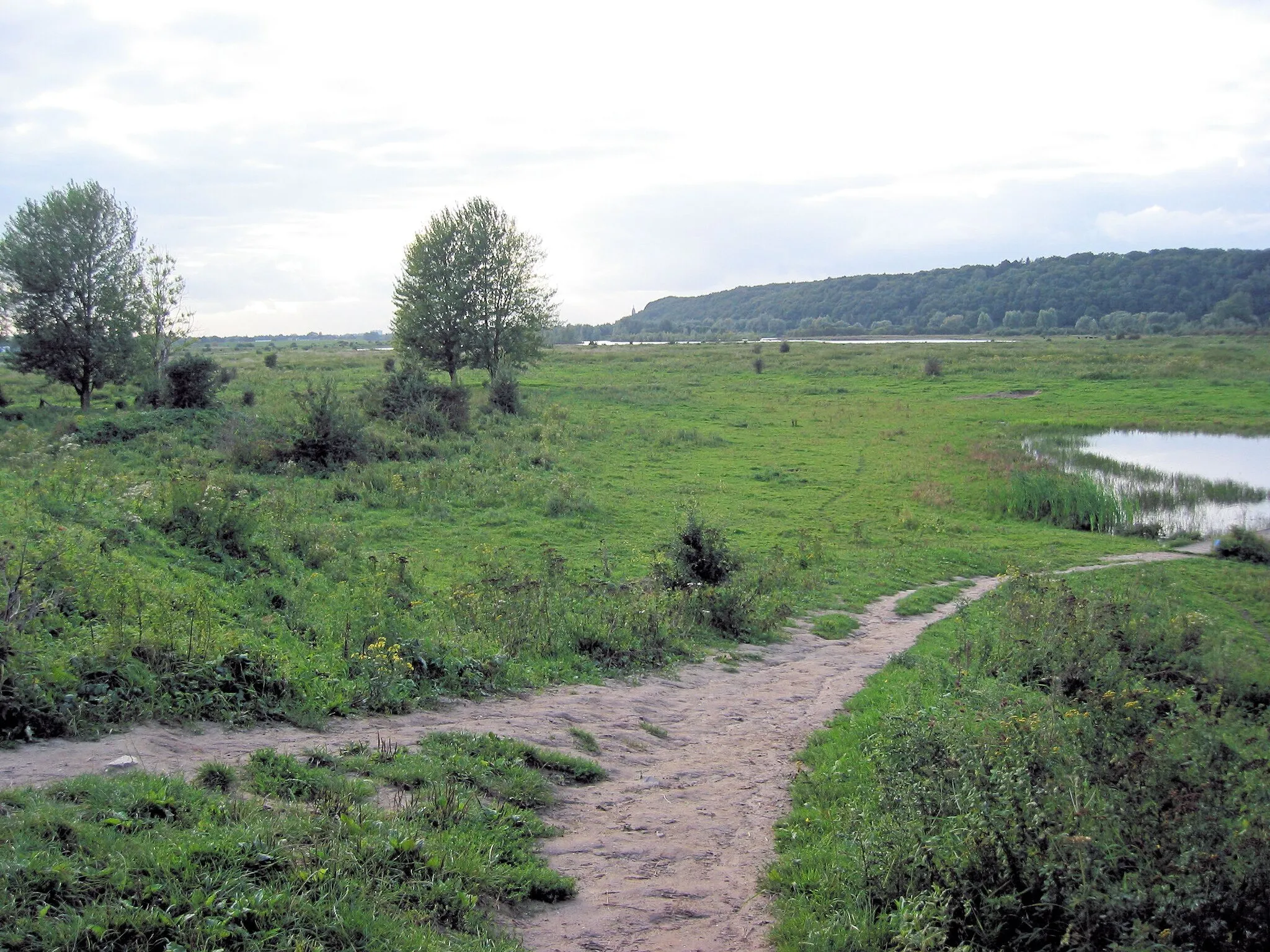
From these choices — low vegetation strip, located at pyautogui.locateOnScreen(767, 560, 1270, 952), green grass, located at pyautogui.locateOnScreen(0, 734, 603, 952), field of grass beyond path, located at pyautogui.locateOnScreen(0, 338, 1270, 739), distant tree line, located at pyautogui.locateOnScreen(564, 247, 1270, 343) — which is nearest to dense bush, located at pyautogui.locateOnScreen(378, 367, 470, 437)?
field of grass beyond path, located at pyautogui.locateOnScreen(0, 338, 1270, 739)

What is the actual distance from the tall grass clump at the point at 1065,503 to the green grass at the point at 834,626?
13.4m

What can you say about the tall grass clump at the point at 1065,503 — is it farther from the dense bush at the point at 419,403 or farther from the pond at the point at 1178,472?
the dense bush at the point at 419,403

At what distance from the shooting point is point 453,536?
1700 centimetres

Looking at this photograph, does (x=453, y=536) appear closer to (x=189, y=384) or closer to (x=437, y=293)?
(x=189, y=384)

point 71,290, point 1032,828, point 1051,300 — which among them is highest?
point 1051,300

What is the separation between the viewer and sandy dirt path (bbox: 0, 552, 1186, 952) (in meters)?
4.61

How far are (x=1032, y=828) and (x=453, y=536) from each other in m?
14.0

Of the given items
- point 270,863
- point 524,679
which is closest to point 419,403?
point 524,679

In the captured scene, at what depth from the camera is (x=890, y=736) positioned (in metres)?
6.55

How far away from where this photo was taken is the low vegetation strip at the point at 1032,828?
3732mm

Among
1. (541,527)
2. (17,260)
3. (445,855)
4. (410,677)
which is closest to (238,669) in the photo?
(410,677)

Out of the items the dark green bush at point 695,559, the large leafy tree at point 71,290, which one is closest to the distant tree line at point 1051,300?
the large leafy tree at point 71,290

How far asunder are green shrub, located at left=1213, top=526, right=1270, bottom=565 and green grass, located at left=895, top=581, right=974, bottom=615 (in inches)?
319

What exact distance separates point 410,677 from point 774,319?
193 m
